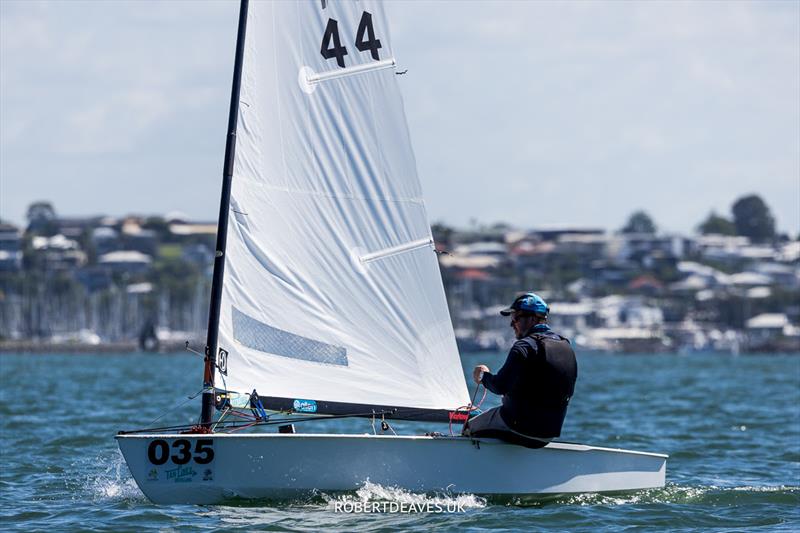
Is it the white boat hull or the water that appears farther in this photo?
the white boat hull

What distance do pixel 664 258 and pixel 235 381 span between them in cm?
18296

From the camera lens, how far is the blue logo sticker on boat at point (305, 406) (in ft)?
46.7

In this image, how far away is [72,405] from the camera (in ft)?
102

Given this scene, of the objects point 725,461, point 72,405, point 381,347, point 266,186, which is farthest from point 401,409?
point 72,405

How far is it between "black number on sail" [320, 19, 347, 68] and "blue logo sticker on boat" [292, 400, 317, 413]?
3.38m

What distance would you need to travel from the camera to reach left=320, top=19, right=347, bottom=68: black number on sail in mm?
14250

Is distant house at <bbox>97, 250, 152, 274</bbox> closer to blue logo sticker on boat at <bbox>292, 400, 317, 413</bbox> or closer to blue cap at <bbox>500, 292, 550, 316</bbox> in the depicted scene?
blue logo sticker on boat at <bbox>292, 400, 317, 413</bbox>

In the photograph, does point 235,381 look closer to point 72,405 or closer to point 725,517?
point 725,517

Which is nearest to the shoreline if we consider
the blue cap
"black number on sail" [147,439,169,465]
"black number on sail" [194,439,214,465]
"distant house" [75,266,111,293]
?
"distant house" [75,266,111,293]

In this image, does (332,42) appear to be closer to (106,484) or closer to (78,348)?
(106,484)

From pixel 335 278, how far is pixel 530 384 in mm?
Answer: 2281

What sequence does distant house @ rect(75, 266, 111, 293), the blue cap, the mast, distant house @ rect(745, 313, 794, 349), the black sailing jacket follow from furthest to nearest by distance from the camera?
1. distant house @ rect(75, 266, 111, 293)
2. distant house @ rect(745, 313, 794, 349)
3. the mast
4. the blue cap
5. the black sailing jacket

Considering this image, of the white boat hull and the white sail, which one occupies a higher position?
the white sail

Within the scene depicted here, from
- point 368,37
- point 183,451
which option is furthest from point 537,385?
point 368,37
